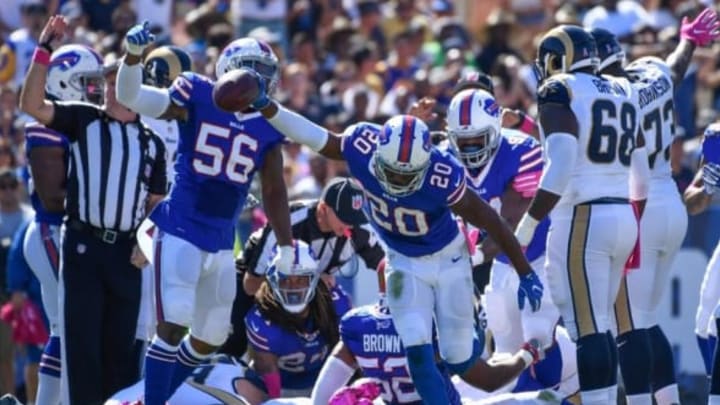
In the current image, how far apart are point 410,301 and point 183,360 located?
3.87ft

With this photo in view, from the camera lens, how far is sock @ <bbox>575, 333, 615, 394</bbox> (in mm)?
9062

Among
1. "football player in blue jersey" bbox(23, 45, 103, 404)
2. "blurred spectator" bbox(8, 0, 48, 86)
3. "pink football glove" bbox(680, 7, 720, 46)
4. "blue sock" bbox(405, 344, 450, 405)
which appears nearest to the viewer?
"blue sock" bbox(405, 344, 450, 405)

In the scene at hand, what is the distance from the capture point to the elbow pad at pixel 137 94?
8.98 meters

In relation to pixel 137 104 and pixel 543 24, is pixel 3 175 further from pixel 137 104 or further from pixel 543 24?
pixel 543 24

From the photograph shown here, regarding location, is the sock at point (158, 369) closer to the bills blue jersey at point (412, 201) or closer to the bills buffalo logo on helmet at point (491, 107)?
the bills blue jersey at point (412, 201)

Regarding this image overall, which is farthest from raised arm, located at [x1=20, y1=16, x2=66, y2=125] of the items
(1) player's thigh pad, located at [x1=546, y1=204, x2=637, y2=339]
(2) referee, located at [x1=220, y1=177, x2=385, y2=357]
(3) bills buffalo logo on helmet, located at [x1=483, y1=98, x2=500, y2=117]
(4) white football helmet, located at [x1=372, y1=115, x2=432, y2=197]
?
(1) player's thigh pad, located at [x1=546, y1=204, x2=637, y2=339]

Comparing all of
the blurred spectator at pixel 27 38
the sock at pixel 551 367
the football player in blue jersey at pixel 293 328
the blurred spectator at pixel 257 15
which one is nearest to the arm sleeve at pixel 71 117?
the football player in blue jersey at pixel 293 328

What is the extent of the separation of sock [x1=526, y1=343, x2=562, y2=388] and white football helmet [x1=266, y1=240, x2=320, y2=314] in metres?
1.23

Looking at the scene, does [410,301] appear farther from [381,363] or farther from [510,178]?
[510,178]

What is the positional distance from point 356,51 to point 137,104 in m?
7.71

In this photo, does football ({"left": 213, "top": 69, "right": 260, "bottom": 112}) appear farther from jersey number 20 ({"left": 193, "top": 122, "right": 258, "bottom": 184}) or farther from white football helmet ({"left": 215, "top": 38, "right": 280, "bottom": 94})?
white football helmet ({"left": 215, "top": 38, "right": 280, "bottom": 94})

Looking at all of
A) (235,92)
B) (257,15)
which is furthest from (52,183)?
(257,15)

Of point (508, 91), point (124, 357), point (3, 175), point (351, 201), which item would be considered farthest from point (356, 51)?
point (124, 357)

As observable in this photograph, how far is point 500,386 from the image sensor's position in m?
9.48
